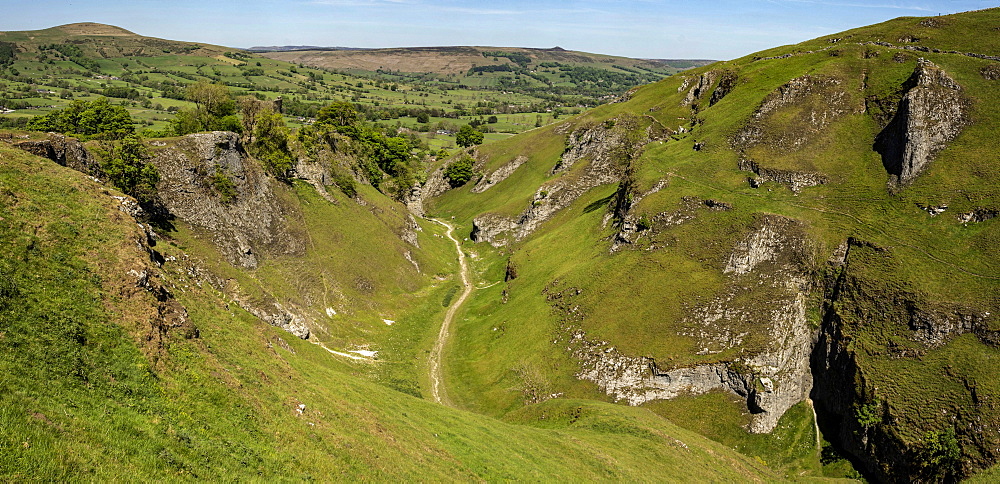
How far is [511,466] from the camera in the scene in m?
37.8

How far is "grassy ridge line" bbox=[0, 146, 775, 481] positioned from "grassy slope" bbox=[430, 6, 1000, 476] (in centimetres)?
2242

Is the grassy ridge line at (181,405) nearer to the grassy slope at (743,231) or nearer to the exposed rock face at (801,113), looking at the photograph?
the grassy slope at (743,231)

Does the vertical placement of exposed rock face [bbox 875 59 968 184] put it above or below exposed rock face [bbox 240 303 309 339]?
above

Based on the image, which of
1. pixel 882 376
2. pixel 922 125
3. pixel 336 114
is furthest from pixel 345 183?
pixel 922 125

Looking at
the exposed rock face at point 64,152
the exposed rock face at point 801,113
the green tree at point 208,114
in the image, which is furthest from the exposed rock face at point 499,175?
the exposed rock face at point 64,152

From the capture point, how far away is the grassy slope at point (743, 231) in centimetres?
5881

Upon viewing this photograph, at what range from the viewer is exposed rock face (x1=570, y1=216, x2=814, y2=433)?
202 ft

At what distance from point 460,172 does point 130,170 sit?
11751cm

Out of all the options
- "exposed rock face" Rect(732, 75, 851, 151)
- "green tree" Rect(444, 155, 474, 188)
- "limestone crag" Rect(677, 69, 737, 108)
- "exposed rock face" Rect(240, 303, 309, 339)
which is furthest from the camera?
"green tree" Rect(444, 155, 474, 188)

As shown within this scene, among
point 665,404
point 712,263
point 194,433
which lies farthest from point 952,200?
point 194,433

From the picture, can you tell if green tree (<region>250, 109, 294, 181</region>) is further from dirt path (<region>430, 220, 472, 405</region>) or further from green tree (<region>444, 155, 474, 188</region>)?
green tree (<region>444, 155, 474, 188</region>)

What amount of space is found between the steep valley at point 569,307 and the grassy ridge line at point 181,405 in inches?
7.0

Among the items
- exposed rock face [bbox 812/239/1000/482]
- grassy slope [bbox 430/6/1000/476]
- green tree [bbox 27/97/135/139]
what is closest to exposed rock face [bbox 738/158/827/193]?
grassy slope [bbox 430/6/1000/476]

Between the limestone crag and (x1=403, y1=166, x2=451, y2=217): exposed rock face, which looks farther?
(x1=403, y1=166, x2=451, y2=217): exposed rock face
